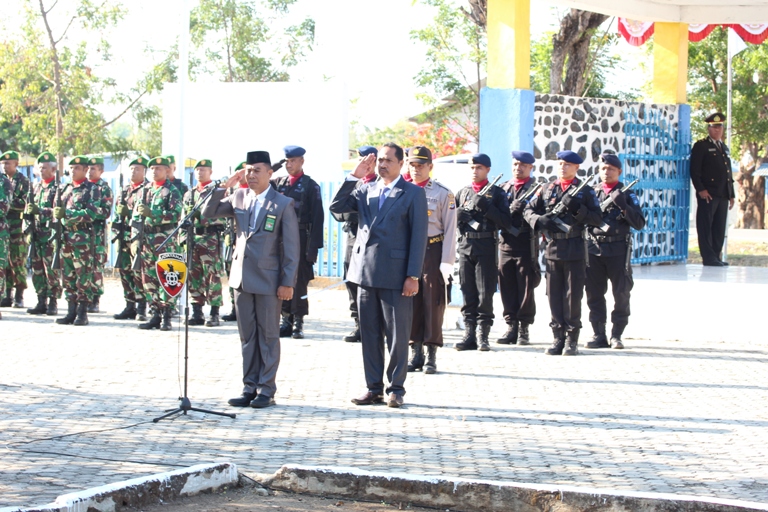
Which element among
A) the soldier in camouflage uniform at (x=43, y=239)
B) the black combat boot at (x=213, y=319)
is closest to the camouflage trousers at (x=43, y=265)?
the soldier in camouflage uniform at (x=43, y=239)

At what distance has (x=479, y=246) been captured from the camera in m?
11.3

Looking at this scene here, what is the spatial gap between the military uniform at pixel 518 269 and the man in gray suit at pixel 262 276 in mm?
3820

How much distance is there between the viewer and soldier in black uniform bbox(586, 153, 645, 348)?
11.6 metres

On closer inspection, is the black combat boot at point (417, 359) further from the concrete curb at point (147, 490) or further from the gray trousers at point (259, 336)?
the concrete curb at point (147, 490)

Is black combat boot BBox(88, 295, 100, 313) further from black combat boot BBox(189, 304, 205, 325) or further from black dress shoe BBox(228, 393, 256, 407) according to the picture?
black dress shoe BBox(228, 393, 256, 407)

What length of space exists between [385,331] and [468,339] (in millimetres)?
3137

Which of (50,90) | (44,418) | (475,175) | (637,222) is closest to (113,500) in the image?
(44,418)

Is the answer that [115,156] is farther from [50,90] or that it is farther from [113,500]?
[113,500]

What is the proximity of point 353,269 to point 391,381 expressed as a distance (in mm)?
952

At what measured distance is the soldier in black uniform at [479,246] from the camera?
11.2 metres

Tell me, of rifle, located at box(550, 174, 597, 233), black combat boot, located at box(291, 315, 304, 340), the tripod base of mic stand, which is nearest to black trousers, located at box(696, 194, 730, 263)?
rifle, located at box(550, 174, 597, 233)

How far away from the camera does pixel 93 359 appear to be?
10562 mm

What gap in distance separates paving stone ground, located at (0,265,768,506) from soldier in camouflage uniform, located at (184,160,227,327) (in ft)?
1.58

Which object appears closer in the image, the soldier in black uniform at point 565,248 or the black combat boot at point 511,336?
the soldier in black uniform at point 565,248
